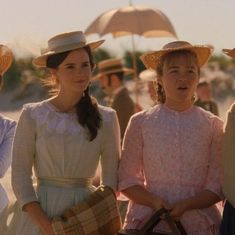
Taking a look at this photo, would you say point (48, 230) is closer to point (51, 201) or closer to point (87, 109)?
point (51, 201)

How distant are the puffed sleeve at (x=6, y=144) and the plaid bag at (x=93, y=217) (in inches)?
38.2

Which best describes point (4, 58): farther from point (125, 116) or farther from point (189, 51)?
point (125, 116)

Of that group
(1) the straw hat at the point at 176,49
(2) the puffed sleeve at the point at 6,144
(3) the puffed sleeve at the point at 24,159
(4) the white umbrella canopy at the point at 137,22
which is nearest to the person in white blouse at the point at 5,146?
(2) the puffed sleeve at the point at 6,144

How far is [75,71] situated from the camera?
5.06m

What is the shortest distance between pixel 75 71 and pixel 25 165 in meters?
0.62

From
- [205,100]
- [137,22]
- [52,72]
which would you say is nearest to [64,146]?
[52,72]

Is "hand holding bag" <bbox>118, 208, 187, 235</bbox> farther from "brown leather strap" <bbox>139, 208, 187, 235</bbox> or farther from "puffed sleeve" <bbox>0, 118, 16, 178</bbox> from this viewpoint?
"puffed sleeve" <bbox>0, 118, 16, 178</bbox>

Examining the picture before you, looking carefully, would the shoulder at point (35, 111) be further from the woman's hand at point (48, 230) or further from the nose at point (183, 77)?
the nose at point (183, 77)

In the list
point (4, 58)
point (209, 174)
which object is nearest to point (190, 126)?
point (209, 174)

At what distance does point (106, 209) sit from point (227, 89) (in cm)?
2715

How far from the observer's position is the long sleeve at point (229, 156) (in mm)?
4906

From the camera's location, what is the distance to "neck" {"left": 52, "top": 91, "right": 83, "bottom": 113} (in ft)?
16.8

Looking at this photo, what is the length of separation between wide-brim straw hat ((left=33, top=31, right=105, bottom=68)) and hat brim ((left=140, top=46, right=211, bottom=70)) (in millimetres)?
314

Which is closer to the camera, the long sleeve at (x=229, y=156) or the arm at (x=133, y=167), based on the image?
the long sleeve at (x=229, y=156)
